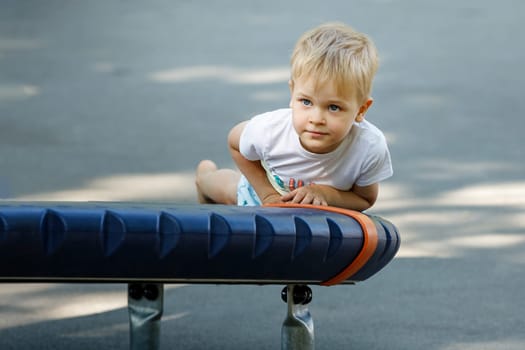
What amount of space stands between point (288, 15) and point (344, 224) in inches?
147

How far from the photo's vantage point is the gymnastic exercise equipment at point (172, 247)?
5.29 ft

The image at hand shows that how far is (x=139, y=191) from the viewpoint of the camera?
337cm

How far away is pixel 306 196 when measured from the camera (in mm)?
2053

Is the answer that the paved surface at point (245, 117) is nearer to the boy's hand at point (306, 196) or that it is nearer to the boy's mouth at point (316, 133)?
the boy's hand at point (306, 196)

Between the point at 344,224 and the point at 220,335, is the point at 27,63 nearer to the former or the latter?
the point at 220,335

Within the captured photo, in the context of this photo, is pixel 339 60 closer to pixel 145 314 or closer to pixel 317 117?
pixel 317 117

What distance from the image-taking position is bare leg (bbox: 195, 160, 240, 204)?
251 centimetres

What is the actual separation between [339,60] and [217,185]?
2.28ft

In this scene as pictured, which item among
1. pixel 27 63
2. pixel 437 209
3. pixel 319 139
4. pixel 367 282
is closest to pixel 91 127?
pixel 27 63

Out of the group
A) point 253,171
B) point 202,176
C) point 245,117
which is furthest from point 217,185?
point 245,117

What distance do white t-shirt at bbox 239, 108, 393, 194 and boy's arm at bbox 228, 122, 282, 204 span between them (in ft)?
0.05

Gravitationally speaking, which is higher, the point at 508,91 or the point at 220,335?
the point at 508,91

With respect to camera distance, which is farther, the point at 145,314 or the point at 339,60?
the point at 339,60

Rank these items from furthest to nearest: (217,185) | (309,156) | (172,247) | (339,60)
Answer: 1. (217,185)
2. (309,156)
3. (339,60)
4. (172,247)
